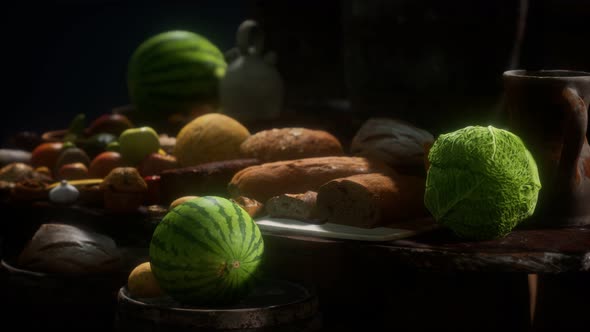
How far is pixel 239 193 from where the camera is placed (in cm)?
304

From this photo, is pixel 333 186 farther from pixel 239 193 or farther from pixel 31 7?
pixel 31 7

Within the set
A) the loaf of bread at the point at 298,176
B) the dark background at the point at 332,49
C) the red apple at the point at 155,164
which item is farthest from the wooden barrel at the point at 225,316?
the dark background at the point at 332,49

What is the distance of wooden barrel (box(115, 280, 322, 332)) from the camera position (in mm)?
2191

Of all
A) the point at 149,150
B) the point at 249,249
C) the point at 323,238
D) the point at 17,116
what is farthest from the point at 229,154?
the point at 17,116

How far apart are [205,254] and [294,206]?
592 mm

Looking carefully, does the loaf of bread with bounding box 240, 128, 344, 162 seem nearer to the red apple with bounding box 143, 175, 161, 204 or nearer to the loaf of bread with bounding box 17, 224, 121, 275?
the red apple with bounding box 143, 175, 161, 204

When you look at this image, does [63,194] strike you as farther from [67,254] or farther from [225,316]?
[225,316]

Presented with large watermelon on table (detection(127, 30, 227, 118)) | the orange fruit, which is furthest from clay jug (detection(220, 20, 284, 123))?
the orange fruit

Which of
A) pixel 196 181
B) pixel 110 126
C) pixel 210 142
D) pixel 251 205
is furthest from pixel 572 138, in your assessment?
pixel 110 126

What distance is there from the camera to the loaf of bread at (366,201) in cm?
273

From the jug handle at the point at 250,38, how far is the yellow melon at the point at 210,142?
2.18 ft

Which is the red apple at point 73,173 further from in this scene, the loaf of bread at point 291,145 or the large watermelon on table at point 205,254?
the large watermelon on table at point 205,254

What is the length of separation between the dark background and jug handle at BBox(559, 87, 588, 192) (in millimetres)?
817

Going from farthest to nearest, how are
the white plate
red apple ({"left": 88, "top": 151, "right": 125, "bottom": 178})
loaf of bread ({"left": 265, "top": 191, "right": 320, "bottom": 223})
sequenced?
red apple ({"left": 88, "top": 151, "right": 125, "bottom": 178}), loaf of bread ({"left": 265, "top": 191, "right": 320, "bottom": 223}), the white plate
